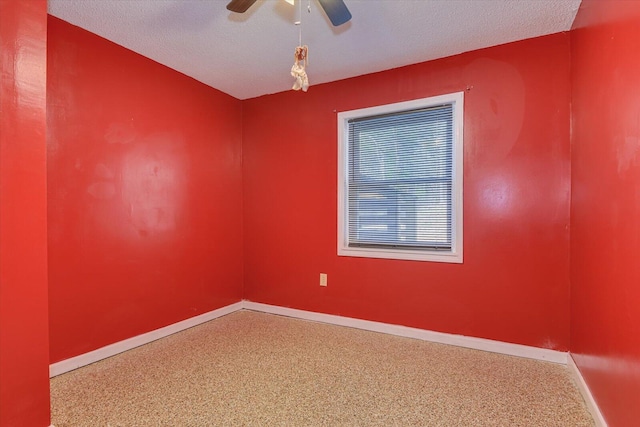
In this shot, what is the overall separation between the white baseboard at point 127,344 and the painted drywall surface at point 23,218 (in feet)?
2.67

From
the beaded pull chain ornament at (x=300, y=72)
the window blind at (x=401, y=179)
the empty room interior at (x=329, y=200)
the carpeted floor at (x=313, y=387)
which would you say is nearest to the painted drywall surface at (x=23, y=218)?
the empty room interior at (x=329, y=200)

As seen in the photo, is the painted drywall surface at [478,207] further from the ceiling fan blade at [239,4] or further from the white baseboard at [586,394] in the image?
the ceiling fan blade at [239,4]

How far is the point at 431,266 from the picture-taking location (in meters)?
2.73

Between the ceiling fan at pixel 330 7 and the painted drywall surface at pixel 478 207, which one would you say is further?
the painted drywall surface at pixel 478 207

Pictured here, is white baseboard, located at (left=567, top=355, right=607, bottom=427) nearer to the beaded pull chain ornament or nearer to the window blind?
the window blind

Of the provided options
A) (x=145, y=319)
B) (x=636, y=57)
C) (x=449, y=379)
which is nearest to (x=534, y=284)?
(x=449, y=379)

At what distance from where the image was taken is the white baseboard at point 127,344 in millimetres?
2137

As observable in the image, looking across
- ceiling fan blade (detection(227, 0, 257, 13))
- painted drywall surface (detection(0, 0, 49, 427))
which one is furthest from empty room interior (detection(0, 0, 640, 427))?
ceiling fan blade (detection(227, 0, 257, 13))

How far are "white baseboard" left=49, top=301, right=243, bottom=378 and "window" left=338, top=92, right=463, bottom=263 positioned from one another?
1.53 m

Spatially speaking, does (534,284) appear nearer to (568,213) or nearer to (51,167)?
(568,213)

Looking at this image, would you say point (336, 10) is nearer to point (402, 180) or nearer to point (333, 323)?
point (402, 180)

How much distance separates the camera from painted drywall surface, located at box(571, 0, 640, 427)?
1.23 meters

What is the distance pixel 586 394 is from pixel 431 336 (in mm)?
1063

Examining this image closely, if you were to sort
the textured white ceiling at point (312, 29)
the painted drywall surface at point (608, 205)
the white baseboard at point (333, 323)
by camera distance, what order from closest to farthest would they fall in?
1. the painted drywall surface at point (608, 205)
2. the textured white ceiling at point (312, 29)
3. the white baseboard at point (333, 323)
